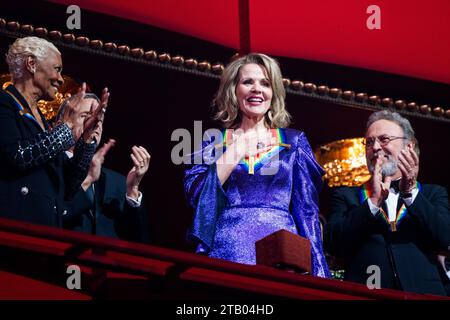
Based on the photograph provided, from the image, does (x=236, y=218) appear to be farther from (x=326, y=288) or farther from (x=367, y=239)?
(x=326, y=288)

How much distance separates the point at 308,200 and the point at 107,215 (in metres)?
0.70

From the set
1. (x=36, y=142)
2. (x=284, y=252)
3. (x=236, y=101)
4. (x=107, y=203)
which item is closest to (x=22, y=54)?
(x=36, y=142)

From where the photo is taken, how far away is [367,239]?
3387 millimetres

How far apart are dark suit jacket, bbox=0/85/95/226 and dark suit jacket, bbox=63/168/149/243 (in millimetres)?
307

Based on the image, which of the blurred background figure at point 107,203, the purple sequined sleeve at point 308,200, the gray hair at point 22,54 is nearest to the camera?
the purple sequined sleeve at point 308,200

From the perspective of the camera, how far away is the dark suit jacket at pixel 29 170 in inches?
120

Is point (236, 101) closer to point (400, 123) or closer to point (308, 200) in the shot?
point (308, 200)

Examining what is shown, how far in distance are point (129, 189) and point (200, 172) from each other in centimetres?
28

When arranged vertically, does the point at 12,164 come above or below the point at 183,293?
above

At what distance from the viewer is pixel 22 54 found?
3.39 m

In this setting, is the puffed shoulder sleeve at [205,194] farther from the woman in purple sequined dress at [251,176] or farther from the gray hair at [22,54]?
the gray hair at [22,54]

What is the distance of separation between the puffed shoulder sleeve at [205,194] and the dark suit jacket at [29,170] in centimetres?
42

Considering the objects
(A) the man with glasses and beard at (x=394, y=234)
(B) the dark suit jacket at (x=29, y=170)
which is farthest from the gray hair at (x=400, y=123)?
(B) the dark suit jacket at (x=29, y=170)
